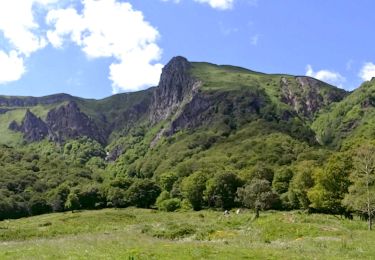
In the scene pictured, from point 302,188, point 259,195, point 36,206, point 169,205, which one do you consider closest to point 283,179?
point 302,188

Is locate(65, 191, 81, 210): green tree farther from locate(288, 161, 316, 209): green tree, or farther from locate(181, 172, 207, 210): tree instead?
locate(288, 161, 316, 209): green tree

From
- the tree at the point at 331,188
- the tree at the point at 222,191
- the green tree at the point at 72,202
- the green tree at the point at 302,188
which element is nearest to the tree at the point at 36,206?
the green tree at the point at 72,202

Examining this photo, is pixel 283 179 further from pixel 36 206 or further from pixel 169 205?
pixel 36 206

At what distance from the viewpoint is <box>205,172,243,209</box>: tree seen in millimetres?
169625

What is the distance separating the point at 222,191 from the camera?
16962cm

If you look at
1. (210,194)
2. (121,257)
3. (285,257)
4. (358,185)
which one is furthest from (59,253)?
(210,194)

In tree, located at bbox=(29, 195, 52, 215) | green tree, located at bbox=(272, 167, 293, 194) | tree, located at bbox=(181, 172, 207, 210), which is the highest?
green tree, located at bbox=(272, 167, 293, 194)

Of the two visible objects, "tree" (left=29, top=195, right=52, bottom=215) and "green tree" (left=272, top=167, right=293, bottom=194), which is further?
"tree" (left=29, top=195, right=52, bottom=215)

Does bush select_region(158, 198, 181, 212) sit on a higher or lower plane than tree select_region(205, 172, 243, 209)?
lower

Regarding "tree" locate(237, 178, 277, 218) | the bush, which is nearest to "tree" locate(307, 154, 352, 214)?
"tree" locate(237, 178, 277, 218)

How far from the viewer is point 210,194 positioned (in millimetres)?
171500

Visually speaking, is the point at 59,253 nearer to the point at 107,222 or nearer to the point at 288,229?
the point at 288,229

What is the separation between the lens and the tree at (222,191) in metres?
170

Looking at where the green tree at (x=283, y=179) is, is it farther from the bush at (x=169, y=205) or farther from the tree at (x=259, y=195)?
the bush at (x=169, y=205)
